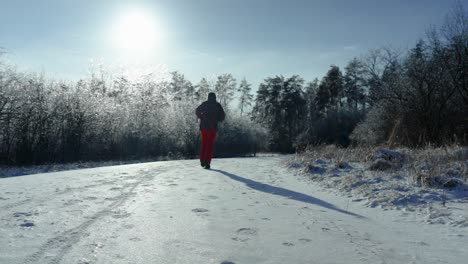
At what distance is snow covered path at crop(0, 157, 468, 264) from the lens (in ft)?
8.46

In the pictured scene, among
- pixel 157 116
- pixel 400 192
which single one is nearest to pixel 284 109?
pixel 157 116

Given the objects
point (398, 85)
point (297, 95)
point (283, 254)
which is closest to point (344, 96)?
point (297, 95)

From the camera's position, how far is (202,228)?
3.27m

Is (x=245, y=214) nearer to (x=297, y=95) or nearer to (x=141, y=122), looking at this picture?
→ (x=141, y=122)

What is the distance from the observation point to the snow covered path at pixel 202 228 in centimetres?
258

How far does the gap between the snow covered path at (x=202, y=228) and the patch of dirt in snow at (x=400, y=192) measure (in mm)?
223

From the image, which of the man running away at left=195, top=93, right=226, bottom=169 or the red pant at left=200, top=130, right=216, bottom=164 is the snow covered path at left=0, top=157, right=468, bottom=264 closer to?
the red pant at left=200, top=130, right=216, bottom=164

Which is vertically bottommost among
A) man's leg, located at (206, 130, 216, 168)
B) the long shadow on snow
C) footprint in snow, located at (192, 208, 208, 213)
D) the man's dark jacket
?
footprint in snow, located at (192, 208, 208, 213)

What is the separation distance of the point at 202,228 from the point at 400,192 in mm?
2909

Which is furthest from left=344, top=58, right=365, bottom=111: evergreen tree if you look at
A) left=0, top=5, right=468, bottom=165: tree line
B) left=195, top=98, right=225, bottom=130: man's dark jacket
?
left=195, top=98, right=225, bottom=130: man's dark jacket

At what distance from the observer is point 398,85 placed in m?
20.8

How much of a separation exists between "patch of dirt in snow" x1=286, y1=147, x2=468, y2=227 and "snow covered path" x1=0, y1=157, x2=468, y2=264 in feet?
0.73

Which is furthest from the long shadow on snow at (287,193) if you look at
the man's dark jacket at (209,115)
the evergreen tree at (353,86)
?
the evergreen tree at (353,86)

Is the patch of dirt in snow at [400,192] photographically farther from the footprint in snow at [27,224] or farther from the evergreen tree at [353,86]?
the evergreen tree at [353,86]
